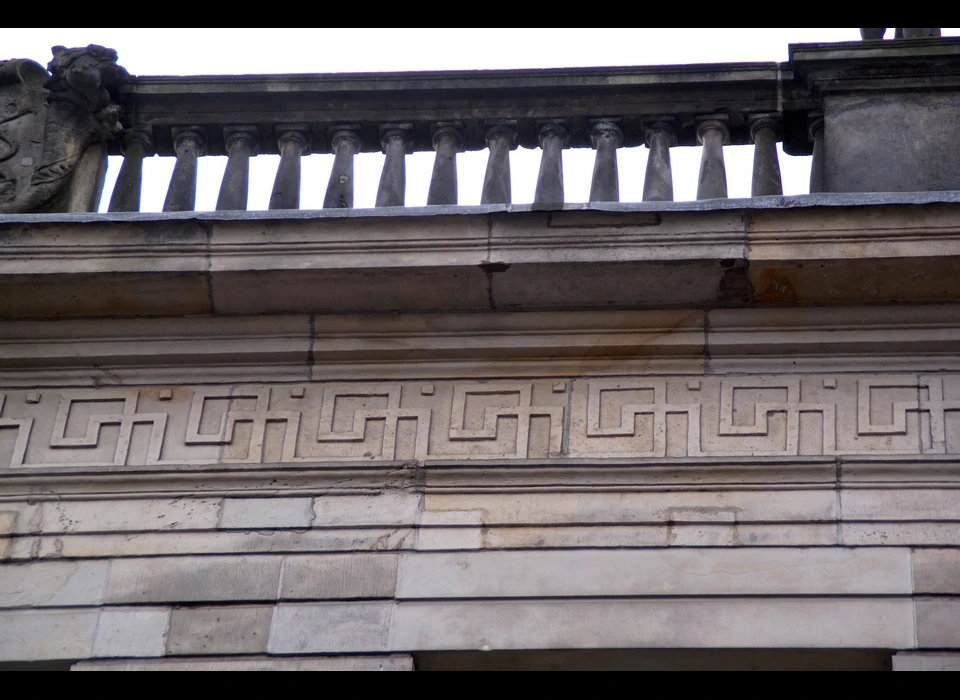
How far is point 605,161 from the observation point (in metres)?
6.09

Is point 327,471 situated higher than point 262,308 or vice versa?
point 262,308

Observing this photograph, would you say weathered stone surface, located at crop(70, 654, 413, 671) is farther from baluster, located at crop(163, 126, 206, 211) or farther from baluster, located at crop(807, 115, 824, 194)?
baluster, located at crop(807, 115, 824, 194)

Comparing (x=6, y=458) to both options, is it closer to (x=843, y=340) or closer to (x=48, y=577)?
(x=48, y=577)

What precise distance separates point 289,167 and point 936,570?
10.7 ft

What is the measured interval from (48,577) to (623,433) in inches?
86.5

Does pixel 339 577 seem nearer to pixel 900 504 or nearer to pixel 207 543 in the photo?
pixel 207 543

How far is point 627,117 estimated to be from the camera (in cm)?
622

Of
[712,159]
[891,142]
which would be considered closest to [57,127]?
[712,159]

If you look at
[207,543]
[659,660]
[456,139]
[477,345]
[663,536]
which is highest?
[456,139]

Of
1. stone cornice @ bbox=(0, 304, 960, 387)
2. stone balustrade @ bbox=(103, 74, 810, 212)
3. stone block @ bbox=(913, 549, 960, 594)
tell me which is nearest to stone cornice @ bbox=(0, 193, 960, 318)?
stone cornice @ bbox=(0, 304, 960, 387)
